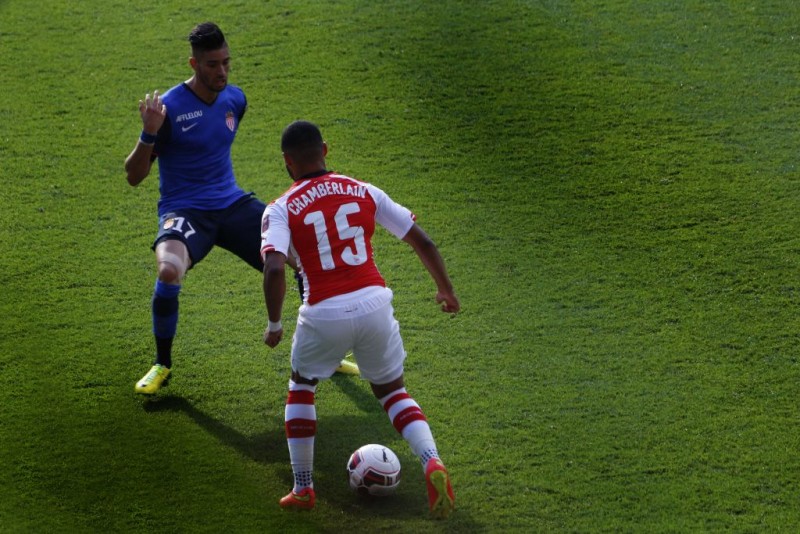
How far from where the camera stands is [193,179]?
606 cm

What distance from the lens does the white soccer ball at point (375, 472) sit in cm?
499

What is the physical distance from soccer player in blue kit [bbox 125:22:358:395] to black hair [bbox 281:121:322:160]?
111 centimetres

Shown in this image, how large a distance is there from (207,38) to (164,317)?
149 cm

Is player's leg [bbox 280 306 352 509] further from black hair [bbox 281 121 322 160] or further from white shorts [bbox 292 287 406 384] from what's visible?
black hair [bbox 281 121 322 160]

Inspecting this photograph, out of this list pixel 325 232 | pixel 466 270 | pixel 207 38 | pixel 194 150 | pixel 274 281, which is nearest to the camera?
pixel 274 281

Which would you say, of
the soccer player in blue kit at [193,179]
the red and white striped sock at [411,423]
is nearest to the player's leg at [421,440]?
the red and white striped sock at [411,423]

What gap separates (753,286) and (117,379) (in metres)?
3.78

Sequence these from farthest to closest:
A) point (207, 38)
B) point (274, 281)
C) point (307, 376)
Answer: point (207, 38) → point (307, 376) → point (274, 281)

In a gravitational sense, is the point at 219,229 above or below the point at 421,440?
above

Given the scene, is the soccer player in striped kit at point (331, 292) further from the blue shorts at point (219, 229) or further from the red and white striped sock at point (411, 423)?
the blue shorts at point (219, 229)

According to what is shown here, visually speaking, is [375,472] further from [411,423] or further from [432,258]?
[432,258]

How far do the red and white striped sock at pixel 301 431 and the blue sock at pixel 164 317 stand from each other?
113cm

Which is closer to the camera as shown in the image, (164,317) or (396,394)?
(396,394)

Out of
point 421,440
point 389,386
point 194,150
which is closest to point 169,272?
point 194,150
